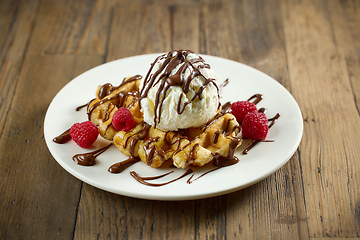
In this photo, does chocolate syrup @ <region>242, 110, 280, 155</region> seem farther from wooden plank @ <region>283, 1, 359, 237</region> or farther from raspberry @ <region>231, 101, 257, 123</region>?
wooden plank @ <region>283, 1, 359, 237</region>

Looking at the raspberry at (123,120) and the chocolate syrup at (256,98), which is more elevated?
the raspberry at (123,120)

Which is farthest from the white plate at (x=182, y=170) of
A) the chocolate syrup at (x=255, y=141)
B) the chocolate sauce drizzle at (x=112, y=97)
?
the chocolate sauce drizzle at (x=112, y=97)

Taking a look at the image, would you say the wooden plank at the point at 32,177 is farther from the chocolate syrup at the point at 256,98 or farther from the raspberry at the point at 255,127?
the chocolate syrup at the point at 256,98

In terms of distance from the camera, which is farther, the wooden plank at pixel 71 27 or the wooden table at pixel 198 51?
the wooden plank at pixel 71 27

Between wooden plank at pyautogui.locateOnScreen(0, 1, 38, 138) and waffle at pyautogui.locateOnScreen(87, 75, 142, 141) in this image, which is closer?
waffle at pyautogui.locateOnScreen(87, 75, 142, 141)

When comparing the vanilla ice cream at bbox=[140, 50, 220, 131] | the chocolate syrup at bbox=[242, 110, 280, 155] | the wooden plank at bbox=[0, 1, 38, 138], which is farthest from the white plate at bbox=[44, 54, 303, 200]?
the wooden plank at bbox=[0, 1, 38, 138]

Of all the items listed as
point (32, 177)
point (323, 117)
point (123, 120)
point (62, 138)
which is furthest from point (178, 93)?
point (323, 117)

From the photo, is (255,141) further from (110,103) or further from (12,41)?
(12,41)
